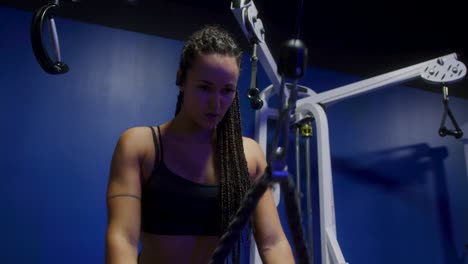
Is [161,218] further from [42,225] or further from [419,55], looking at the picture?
[419,55]

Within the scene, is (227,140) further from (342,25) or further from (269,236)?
(342,25)

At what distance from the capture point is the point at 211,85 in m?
0.64

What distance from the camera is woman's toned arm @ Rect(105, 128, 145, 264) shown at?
597mm

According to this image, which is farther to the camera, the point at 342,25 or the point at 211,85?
the point at 342,25

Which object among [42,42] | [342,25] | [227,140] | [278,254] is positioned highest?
[342,25]

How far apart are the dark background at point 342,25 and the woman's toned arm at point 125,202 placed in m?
0.76

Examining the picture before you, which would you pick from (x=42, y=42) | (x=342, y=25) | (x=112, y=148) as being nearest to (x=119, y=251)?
→ (x=42, y=42)

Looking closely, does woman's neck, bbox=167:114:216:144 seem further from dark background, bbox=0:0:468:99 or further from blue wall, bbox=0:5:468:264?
dark background, bbox=0:0:468:99

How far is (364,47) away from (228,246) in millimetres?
1540

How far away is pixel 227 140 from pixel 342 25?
1.05 meters

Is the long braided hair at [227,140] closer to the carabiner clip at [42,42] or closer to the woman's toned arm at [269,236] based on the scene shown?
the woman's toned arm at [269,236]

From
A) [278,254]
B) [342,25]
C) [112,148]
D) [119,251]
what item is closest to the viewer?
[119,251]

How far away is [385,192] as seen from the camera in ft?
5.11

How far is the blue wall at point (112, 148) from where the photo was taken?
1.11 metres
